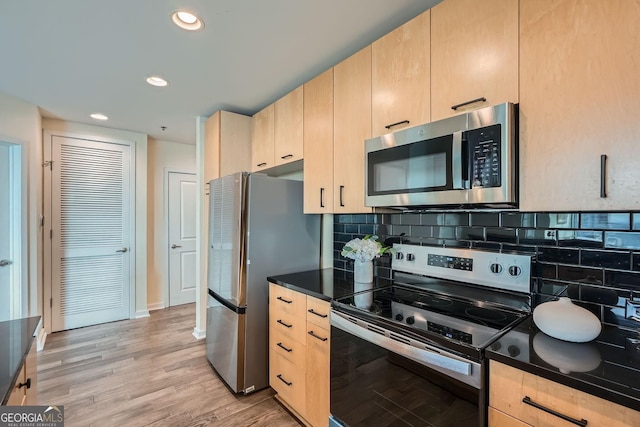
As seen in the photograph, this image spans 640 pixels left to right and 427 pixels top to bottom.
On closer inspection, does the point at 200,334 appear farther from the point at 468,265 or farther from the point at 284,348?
the point at 468,265

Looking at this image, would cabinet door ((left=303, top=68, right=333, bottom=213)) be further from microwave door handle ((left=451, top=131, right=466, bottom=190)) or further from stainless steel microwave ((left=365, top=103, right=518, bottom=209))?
microwave door handle ((left=451, top=131, right=466, bottom=190))

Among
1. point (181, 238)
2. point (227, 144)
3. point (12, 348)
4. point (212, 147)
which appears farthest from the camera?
point (181, 238)

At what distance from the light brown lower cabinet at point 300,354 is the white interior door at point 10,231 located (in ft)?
8.45

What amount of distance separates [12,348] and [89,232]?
3068mm

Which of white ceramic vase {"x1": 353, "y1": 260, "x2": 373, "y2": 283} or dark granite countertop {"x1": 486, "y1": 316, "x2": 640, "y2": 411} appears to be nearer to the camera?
dark granite countertop {"x1": 486, "y1": 316, "x2": 640, "y2": 411}

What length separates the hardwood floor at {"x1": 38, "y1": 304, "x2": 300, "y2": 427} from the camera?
6.60 feet

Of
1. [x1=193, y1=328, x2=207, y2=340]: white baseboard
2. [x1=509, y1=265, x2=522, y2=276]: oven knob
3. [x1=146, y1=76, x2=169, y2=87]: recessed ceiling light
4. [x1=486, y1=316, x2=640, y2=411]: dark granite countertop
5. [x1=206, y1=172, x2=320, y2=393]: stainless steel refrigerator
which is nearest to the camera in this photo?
[x1=486, y1=316, x2=640, y2=411]: dark granite countertop

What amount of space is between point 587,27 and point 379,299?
141cm

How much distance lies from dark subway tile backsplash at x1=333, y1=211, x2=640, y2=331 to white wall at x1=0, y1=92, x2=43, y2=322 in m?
3.71

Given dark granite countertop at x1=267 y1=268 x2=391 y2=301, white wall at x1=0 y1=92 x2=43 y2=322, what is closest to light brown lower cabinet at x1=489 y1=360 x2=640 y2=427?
dark granite countertop at x1=267 y1=268 x2=391 y2=301

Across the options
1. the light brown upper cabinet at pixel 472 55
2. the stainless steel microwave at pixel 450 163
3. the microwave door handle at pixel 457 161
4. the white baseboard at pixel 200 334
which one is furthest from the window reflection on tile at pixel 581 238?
the white baseboard at pixel 200 334

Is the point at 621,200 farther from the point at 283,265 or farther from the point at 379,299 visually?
the point at 283,265

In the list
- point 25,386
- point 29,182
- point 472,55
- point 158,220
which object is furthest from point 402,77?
point 158,220

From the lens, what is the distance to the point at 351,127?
1901 millimetres
